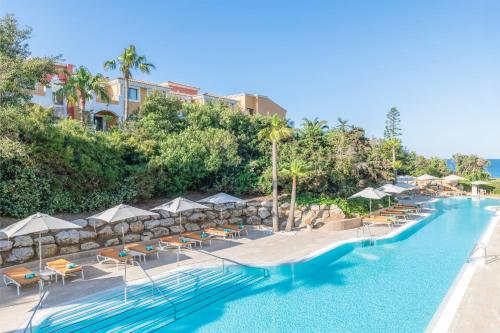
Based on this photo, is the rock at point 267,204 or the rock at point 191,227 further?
the rock at point 267,204

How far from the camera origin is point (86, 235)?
13.9m

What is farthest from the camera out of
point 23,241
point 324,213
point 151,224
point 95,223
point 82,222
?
point 324,213

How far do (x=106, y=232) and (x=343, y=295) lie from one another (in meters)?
10.1

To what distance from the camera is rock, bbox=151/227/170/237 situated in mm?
16258

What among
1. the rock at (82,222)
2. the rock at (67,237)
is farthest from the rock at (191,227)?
the rock at (67,237)

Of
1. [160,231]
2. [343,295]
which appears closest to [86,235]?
[160,231]

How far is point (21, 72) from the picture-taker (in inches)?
563

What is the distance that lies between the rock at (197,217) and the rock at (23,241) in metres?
7.36

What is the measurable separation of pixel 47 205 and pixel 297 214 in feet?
43.2

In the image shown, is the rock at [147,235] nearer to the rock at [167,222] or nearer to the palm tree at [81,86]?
the rock at [167,222]

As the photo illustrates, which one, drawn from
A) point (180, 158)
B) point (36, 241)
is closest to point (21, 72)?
point (36, 241)

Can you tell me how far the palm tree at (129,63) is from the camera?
27.6 metres

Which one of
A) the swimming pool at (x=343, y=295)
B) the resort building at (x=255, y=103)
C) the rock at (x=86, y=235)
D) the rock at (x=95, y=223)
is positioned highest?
the resort building at (x=255, y=103)

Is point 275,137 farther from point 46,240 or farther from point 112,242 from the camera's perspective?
point 46,240
